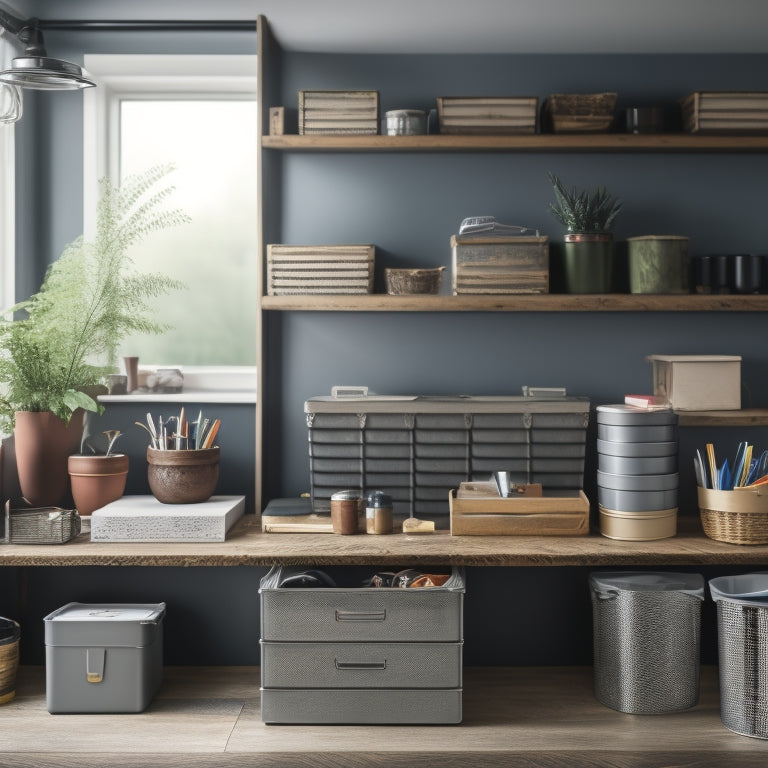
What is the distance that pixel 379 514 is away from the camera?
101 inches

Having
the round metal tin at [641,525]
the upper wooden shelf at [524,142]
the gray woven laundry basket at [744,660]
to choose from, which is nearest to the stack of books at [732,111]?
the upper wooden shelf at [524,142]

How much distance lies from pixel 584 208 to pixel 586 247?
0.45 ft

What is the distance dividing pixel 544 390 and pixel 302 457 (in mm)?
903

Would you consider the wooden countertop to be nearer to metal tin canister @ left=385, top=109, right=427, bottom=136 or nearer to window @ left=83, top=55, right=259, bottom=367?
window @ left=83, top=55, right=259, bottom=367

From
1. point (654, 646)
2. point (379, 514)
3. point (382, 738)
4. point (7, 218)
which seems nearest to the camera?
point (382, 738)

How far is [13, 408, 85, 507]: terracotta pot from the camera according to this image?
270 cm

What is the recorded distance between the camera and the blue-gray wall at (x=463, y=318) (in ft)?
9.59

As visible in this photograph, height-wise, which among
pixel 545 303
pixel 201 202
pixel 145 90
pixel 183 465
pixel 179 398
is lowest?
pixel 183 465

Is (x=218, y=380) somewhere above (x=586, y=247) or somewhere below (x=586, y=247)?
below

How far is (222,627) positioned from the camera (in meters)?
2.98

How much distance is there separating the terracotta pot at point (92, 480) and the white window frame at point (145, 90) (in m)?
0.53

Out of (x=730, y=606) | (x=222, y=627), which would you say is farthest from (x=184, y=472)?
(x=730, y=606)

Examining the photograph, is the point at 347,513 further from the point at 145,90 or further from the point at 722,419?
the point at 145,90

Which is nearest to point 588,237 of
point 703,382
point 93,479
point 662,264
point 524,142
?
point 662,264
